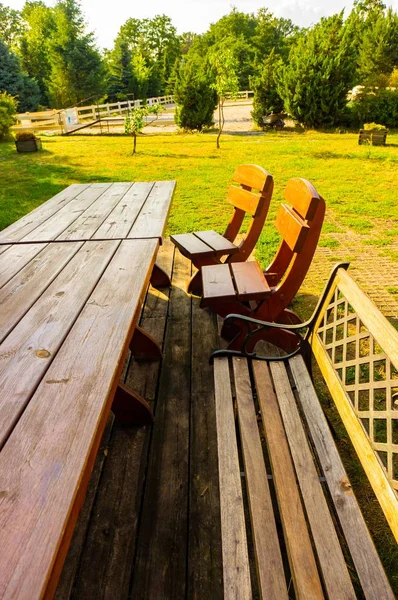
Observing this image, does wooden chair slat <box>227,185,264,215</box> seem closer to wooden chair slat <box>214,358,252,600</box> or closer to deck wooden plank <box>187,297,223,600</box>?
deck wooden plank <box>187,297,223,600</box>

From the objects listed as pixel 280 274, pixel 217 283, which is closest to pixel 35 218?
pixel 217 283

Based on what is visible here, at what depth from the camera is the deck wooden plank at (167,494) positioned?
57.0 inches

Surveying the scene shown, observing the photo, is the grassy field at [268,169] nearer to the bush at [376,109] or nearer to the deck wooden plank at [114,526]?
the deck wooden plank at [114,526]

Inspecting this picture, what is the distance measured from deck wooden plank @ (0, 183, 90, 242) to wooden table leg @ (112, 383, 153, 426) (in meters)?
1.25

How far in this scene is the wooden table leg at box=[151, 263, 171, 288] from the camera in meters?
3.60

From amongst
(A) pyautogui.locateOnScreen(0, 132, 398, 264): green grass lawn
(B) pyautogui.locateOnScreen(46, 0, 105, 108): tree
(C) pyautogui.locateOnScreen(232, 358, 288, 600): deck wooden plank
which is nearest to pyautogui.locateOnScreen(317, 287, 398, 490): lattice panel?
(C) pyautogui.locateOnScreen(232, 358, 288, 600): deck wooden plank

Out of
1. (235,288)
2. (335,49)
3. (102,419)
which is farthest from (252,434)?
(335,49)

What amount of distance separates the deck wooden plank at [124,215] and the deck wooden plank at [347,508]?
4.94 feet

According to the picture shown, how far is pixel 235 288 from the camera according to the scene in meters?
2.38

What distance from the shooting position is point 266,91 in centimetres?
1834

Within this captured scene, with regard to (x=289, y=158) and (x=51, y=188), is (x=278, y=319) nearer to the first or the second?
(x=51, y=188)

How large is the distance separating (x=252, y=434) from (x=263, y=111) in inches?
773

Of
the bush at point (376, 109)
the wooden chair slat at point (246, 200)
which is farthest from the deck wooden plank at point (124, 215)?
the bush at point (376, 109)

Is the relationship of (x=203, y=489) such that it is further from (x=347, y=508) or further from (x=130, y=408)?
(x=347, y=508)
